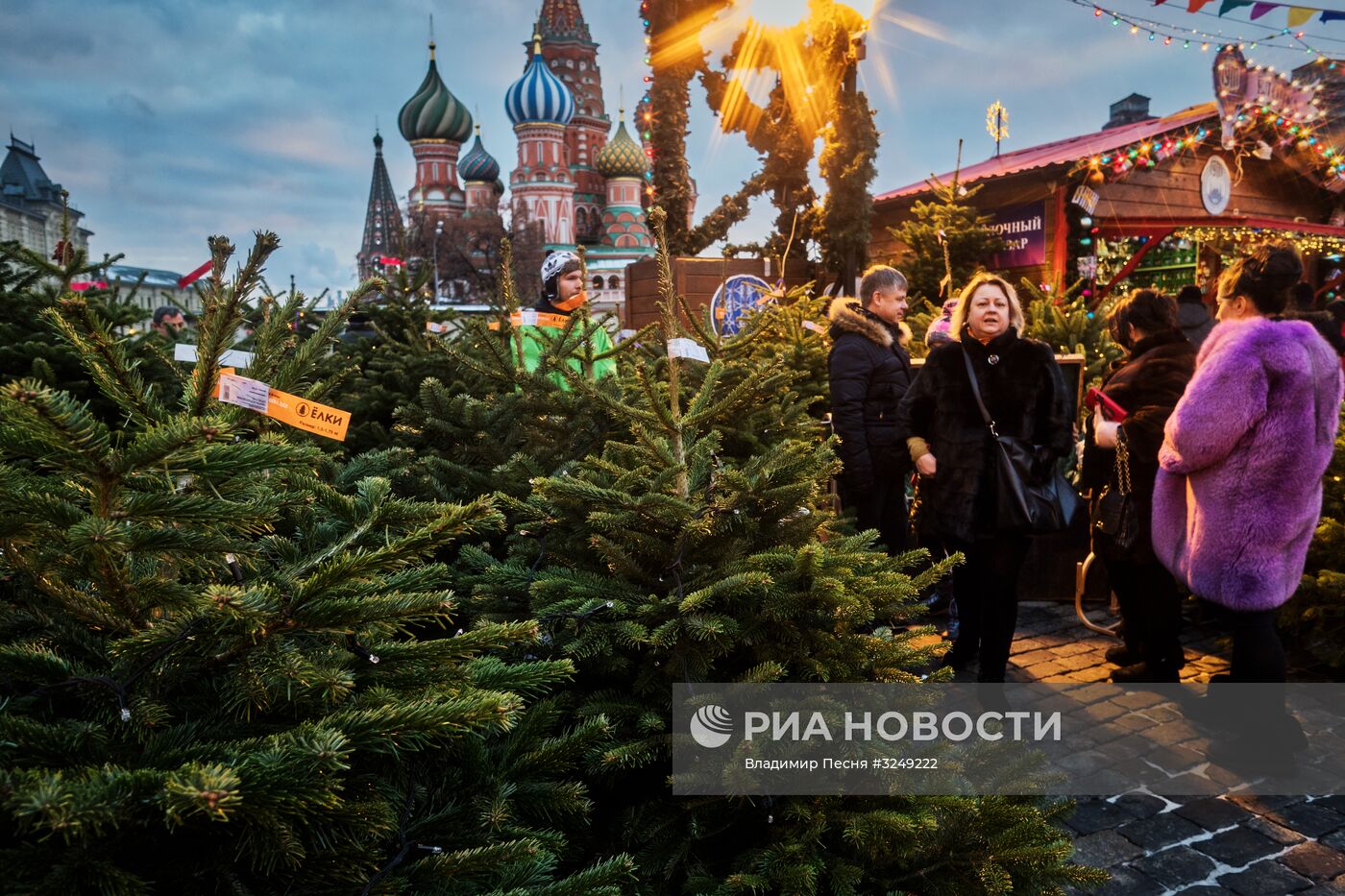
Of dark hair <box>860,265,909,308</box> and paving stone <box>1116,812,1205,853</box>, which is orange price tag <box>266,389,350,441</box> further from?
dark hair <box>860,265,909,308</box>

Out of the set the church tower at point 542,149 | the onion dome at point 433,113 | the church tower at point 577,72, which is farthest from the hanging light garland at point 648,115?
the onion dome at point 433,113

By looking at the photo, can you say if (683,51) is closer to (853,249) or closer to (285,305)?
(853,249)

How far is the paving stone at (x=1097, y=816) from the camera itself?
2.90 m

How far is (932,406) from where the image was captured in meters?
3.93

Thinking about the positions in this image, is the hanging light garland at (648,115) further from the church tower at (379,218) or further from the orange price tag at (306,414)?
the church tower at (379,218)

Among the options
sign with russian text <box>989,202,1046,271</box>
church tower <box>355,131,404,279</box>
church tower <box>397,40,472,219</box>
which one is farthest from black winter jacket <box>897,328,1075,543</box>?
church tower <box>355,131,404,279</box>

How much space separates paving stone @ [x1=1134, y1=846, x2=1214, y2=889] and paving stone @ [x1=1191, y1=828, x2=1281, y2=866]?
51 mm

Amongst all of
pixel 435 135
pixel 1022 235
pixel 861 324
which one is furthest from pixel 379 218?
pixel 861 324

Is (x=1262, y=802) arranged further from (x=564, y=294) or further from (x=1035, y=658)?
(x=564, y=294)

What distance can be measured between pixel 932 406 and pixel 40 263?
188 inches

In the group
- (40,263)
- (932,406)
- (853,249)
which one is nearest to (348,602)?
(932,406)

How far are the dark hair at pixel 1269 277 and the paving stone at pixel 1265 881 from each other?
197cm

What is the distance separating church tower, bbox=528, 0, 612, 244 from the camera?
216 ft

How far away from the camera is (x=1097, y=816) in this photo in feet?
9.73
